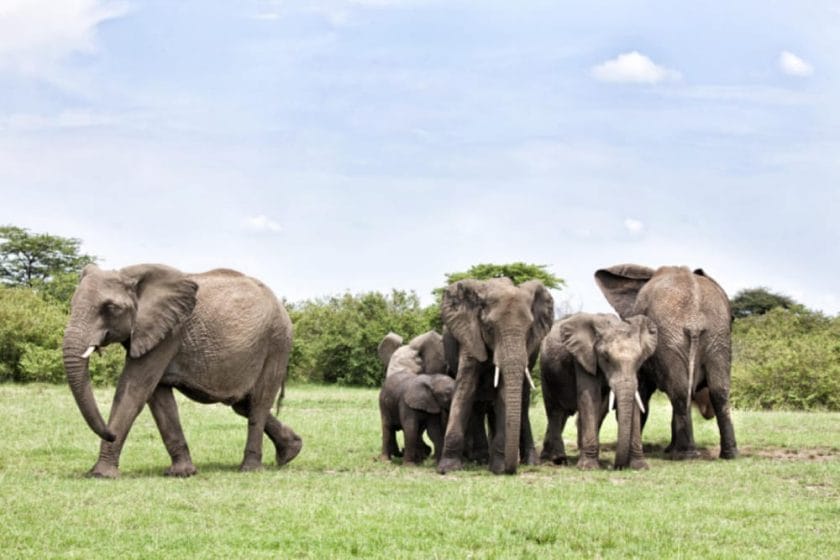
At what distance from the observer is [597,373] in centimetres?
1552

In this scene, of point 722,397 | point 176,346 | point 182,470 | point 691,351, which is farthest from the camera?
point 722,397

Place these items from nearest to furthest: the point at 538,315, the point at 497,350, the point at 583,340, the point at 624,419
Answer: the point at 497,350 → the point at 624,419 → the point at 538,315 → the point at 583,340

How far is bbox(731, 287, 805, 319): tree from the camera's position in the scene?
64.4m

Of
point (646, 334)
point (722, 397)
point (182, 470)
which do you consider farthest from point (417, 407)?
point (722, 397)

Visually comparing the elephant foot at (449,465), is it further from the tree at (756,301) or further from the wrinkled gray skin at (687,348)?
the tree at (756,301)

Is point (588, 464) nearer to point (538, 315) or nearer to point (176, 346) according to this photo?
point (538, 315)

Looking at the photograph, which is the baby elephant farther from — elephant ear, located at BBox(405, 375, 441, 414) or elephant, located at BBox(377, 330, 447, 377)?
elephant, located at BBox(377, 330, 447, 377)

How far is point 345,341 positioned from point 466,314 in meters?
32.9

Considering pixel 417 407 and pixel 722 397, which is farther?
pixel 722 397

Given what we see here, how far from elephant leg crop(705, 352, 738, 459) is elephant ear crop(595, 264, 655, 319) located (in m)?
2.09

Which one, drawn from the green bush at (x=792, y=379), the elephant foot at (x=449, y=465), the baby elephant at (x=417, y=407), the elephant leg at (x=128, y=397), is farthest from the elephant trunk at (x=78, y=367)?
the green bush at (x=792, y=379)

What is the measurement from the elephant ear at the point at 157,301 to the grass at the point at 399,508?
5.07ft

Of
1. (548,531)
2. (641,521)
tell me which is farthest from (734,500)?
(548,531)

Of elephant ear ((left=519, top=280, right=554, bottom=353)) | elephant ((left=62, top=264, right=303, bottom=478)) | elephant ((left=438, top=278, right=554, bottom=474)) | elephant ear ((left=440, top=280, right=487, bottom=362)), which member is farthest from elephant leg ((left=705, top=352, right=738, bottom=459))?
elephant ((left=62, top=264, right=303, bottom=478))
